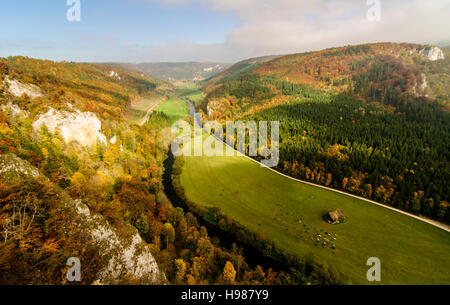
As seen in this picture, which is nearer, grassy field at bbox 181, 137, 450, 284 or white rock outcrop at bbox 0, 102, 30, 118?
grassy field at bbox 181, 137, 450, 284

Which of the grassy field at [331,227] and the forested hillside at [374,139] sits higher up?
the forested hillside at [374,139]

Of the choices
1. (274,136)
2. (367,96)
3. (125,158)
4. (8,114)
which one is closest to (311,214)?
(274,136)

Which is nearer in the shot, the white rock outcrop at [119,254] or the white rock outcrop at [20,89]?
the white rock outcrop at [119,254]

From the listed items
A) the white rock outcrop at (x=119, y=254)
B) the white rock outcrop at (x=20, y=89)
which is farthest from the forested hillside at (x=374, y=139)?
the white rock outcrop at (x=20, y=89)

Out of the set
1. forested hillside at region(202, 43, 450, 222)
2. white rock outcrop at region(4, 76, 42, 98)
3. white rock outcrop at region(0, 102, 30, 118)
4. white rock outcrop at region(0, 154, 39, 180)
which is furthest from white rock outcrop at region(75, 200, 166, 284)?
forested hillside at region(202, 43, 450, 222)

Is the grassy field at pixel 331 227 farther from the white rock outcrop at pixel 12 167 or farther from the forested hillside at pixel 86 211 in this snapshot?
the white rock outcrop at pixel 12 167

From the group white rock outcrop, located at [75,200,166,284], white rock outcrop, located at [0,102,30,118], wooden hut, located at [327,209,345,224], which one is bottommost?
wooden hut, located at [327,209,345,224]

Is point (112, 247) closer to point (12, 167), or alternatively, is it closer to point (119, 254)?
point (119, 254)

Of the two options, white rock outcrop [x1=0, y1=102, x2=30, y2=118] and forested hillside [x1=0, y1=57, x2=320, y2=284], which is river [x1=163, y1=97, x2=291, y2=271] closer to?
forested hillside [x1=0, y1=57, x2=320, y2=284]
